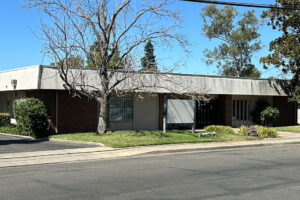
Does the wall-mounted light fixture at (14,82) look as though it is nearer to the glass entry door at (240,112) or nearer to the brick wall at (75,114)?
the brick wall at (75,114)

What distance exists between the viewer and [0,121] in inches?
997

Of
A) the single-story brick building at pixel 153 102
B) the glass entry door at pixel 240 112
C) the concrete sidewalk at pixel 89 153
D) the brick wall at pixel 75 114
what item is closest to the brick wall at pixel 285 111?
the single-story brick building at pixel 153 102

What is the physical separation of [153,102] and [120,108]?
2469 mm

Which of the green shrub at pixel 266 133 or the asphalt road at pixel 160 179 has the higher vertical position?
the green shrub at pixel 266 133

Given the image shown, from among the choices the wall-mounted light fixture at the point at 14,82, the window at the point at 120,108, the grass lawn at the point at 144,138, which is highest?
the wall-mounted light fixture at the point at 14,82

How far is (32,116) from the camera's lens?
19.6m

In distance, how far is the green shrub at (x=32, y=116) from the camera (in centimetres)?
1941

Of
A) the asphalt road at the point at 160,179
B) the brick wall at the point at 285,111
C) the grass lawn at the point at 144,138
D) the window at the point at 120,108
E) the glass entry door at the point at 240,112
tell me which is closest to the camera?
the asphalt road at the point at 160,179

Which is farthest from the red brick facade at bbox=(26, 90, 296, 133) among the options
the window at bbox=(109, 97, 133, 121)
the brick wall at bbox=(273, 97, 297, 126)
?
the brick wall at bbox=(273, 97, 297, 126)

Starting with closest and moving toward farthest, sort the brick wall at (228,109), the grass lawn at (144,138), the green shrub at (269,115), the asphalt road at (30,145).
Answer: the asphalt road at (30,145), the grass lawn at (144,138), the brick wall at (228,109), the green shrub at (269,115)

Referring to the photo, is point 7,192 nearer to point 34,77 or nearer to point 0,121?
point 34,77

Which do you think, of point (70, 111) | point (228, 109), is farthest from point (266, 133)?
point (70, 111)

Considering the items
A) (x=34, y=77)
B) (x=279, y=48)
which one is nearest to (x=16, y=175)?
(x=34, y=77)

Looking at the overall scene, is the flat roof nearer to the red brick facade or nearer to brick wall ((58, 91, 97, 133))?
the red brick facade
